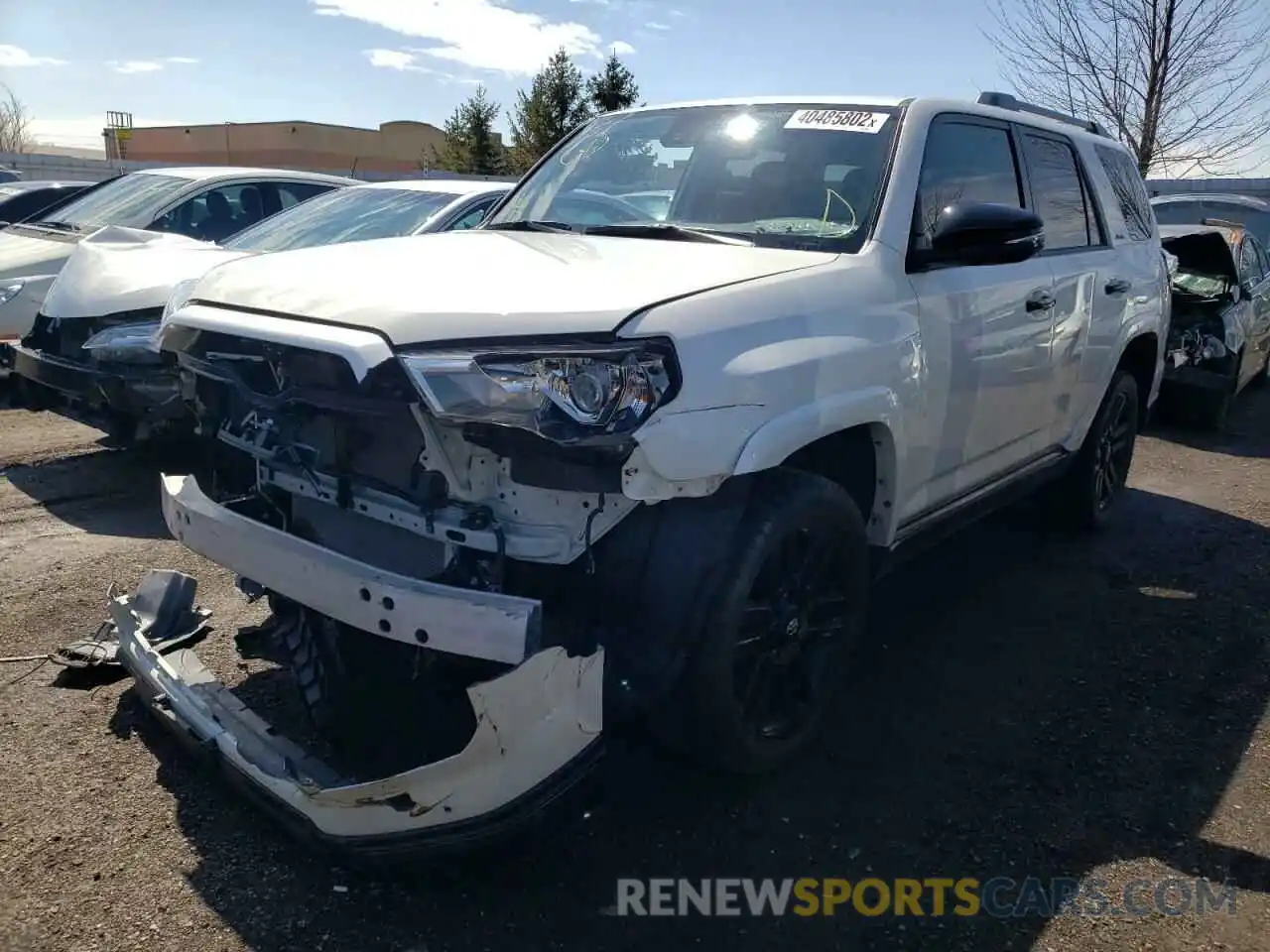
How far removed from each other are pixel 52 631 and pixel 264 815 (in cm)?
174

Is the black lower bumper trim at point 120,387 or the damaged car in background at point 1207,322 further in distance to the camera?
the damaged car in background at point 1207,322

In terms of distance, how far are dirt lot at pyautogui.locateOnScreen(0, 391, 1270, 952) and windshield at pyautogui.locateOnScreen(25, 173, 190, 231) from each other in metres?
3.73

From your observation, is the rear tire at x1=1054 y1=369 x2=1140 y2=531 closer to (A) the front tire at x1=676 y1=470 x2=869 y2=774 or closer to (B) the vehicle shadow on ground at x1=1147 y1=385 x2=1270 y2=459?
(A) the front tire at x1=676 y1=470 x2=869 y2=774

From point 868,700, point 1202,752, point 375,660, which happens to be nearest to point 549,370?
point 375,660

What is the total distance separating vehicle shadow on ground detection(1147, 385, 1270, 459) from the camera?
26.9ft

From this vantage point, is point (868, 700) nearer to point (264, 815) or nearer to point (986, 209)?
point (986, 209)

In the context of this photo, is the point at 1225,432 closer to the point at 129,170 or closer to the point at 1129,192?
the point at 1129,192

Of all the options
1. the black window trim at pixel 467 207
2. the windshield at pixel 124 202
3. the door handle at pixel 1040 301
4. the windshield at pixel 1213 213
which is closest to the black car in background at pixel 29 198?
the windshield at pixel 124 202

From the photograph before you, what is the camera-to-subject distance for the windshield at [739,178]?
3.38 metres

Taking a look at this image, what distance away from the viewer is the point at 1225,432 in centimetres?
882

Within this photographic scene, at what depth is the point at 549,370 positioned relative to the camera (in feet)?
7.80

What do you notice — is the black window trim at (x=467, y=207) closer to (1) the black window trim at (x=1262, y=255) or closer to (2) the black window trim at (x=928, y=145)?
(2) the black window trim at (x=928, y=145)

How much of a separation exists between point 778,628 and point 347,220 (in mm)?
4639

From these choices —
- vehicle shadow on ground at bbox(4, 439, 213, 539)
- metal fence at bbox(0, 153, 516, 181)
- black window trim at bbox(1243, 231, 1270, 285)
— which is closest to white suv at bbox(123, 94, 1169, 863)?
vehicle shadow on ground at bbox(4, 439, 213, 539)
